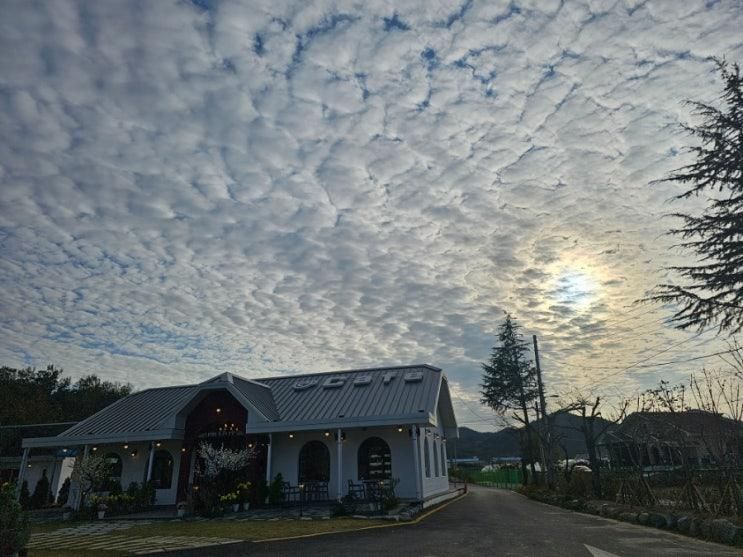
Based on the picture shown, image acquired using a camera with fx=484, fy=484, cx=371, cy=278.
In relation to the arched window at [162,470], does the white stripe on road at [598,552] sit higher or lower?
lower

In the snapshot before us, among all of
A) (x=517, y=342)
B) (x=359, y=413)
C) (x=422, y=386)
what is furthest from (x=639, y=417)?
(x=517, y=342)

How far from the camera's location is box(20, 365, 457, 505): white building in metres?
19.4

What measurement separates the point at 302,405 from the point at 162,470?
7.12 m

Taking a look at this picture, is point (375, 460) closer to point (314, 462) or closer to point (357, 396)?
point (314, 462)

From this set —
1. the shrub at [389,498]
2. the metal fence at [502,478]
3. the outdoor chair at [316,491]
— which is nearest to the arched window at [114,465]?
the outdoor chair at [316,491]

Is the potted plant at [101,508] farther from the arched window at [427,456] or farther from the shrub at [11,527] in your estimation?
the arched window at [427,456]

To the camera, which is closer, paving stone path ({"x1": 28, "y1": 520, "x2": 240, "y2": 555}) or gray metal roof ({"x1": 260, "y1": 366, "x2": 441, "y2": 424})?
paving stone path ({"x1": 28, "y1": 520, "x2": 240, "y2": 555})

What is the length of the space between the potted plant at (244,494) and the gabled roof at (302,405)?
7.04ft

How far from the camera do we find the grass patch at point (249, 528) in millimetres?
12555

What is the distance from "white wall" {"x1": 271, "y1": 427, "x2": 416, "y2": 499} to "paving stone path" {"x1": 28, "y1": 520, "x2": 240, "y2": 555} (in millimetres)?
6580

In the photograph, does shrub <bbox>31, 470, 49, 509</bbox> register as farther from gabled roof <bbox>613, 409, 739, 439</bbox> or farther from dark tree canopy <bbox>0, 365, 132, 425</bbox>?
gabled roof <bbox>613, 409, 739, 439</bbox>

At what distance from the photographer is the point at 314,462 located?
2039cm

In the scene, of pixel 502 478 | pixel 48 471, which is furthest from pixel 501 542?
pixel 502 478

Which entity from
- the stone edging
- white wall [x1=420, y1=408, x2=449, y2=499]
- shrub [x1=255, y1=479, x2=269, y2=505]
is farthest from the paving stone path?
white wall [x1=420, y1=408, x2=449, y2=499]
